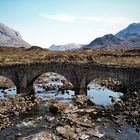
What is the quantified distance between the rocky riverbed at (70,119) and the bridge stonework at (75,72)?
2643 millimetres

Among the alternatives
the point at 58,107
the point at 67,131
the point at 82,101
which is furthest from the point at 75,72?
the point at 67,131

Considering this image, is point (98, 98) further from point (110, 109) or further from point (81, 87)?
point (110, 109)

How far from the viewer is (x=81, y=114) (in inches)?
1407

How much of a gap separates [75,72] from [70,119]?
1387 cm

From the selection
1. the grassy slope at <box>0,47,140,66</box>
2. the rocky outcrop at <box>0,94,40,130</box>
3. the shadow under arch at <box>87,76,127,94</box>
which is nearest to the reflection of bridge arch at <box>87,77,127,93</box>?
the shadow under arch at <box>87,76,127,94</box>

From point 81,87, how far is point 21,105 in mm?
9759

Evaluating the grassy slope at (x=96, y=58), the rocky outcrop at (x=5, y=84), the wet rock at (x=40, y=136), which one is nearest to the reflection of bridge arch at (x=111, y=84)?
the grassy slope at (x=96, y=58)

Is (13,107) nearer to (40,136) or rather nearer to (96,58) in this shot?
(40,136)

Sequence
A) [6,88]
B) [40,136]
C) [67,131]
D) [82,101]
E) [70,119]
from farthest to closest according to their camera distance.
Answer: [6,88] < [82,101] < [70,119] < [67,131] < [40,136]

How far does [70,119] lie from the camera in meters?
33.5

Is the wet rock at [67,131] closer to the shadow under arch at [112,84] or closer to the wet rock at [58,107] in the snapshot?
the wet rock at [58,107]

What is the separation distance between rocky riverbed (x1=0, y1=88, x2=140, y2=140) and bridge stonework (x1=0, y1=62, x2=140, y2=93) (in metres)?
2.64

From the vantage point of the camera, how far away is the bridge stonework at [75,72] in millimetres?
41812

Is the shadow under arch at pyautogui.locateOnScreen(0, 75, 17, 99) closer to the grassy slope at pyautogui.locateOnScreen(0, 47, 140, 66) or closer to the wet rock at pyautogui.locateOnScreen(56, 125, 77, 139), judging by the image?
the grassy slope at pyautogui.locateOnScreen(0, 47, 140, 66)
